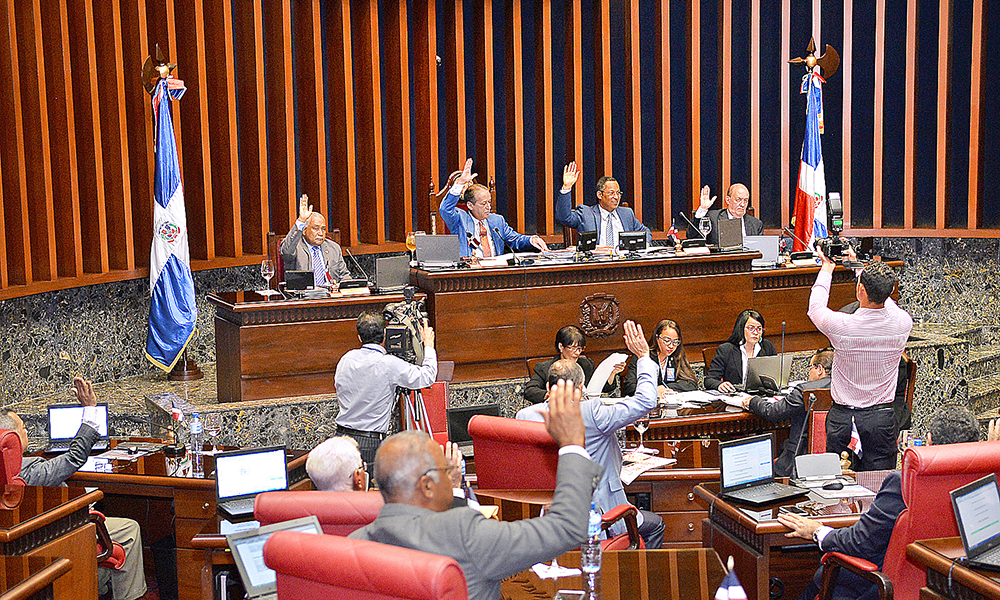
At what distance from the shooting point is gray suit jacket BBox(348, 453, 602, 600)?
2328 mm

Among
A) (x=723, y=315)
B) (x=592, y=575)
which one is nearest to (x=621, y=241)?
(x=723, y=315)

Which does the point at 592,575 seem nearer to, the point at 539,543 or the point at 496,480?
the point at 539,543

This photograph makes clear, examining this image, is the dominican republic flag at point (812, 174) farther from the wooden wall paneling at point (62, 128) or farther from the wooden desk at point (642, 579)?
the wooden desk at point (642, 579)

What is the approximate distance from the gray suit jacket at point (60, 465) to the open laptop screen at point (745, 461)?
2.65 meters

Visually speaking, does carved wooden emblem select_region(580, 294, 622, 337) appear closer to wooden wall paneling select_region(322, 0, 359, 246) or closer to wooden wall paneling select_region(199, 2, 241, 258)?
wooden wall paneling select_region(322, 0, 359, 246)

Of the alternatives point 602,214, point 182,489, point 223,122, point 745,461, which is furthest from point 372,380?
point 223,122

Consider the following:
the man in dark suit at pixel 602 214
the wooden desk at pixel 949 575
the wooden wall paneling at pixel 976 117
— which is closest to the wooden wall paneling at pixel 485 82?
the man in dark suit at pixel 602 214

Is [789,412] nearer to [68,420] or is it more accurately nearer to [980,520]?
[980,520]

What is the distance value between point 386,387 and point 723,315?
120 inches

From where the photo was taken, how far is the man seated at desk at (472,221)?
6961 mm

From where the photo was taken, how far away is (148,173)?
7508mm

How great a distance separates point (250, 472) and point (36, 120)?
149 inches

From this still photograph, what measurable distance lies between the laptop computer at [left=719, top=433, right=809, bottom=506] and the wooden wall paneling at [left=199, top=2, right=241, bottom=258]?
519cm

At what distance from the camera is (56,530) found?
3.67 metres
